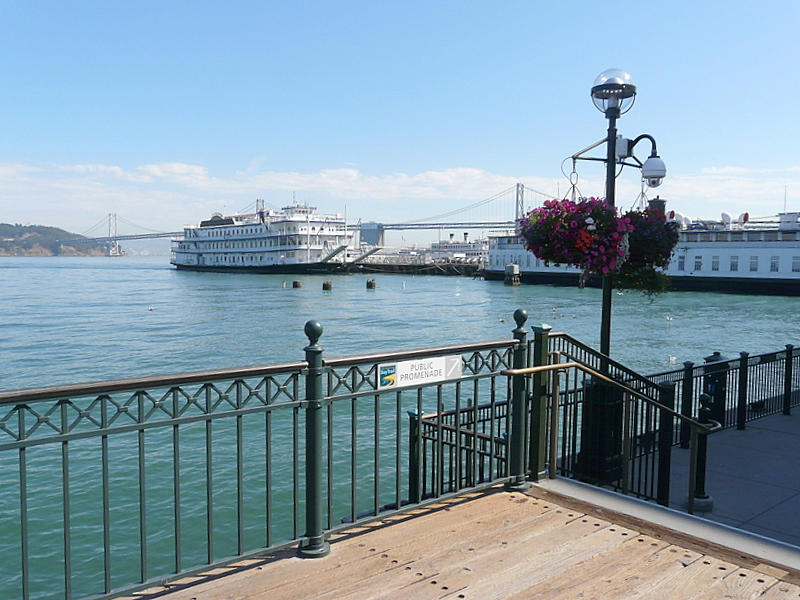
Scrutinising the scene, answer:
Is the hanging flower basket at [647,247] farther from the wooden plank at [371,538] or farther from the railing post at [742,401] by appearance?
the wooden plank at [371,538]

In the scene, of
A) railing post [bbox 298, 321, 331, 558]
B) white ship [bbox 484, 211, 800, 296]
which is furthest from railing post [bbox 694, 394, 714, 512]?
white ship [bbox 484, 211, 800, 296]

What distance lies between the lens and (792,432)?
8.27 m

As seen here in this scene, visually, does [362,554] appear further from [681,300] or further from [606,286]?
[681,300]

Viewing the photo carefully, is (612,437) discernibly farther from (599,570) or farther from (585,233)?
(599,570)

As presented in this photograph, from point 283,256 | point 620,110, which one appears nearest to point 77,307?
point 620,110

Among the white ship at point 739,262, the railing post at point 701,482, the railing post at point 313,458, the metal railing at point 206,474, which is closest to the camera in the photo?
the metal railing at point 206,474

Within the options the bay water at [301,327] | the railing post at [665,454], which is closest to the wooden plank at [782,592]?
the railing post at [665,454]

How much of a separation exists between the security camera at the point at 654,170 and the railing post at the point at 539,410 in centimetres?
325

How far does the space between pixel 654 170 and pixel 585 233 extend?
184 cm

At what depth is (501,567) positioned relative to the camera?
144 inches

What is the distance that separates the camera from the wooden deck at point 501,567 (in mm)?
3393

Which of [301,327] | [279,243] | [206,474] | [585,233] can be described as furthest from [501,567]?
[279,243]

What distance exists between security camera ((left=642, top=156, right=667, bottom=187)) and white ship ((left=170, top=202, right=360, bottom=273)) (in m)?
94.6

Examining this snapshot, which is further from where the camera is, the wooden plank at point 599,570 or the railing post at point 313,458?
the railing post at point 313,458
